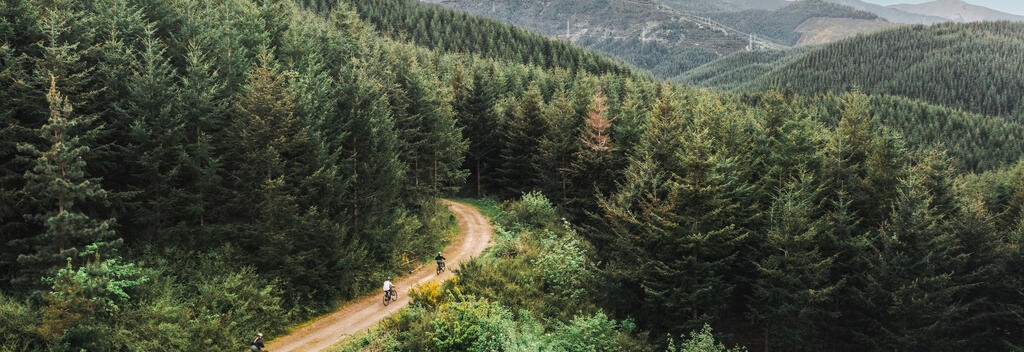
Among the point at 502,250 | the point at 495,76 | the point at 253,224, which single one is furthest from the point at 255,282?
the point at 495,76

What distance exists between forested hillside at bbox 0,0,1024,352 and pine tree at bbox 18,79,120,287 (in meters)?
0.10

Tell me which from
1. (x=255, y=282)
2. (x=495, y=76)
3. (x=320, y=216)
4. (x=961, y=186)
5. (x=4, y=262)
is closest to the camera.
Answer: (x=4, y=262)

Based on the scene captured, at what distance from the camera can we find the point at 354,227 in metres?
27.8

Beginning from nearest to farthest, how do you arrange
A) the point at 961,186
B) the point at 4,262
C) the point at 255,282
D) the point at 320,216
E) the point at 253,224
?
the point at 4,262 < the point at 255,282 < the point at 253,224 < the point at 320,216 < the point at 961,186

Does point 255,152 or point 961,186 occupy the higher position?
point 255,152

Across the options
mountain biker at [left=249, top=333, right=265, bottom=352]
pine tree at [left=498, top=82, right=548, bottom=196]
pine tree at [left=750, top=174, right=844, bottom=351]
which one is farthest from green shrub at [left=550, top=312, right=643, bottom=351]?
pine tree at [left=498, top=82, right=548, bottom=196]

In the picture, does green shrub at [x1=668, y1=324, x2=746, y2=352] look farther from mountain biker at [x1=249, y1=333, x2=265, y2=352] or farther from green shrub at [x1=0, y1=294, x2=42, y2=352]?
green shrub at [x1=0, y1=294, x2=42, y2=352]

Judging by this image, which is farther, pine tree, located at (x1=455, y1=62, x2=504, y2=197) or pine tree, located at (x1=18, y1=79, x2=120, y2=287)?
pine tree, located at (x1=455, y1=62, x2=504, y2=197)

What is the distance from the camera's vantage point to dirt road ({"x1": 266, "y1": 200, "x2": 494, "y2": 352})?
21328 millimetres

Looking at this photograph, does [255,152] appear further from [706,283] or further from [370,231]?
[706,283]

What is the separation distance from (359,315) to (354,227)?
5385mm

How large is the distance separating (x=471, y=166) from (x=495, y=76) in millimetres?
15429

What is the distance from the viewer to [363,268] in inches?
1115

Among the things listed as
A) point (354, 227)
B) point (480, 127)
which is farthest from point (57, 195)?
point (480, 127)
